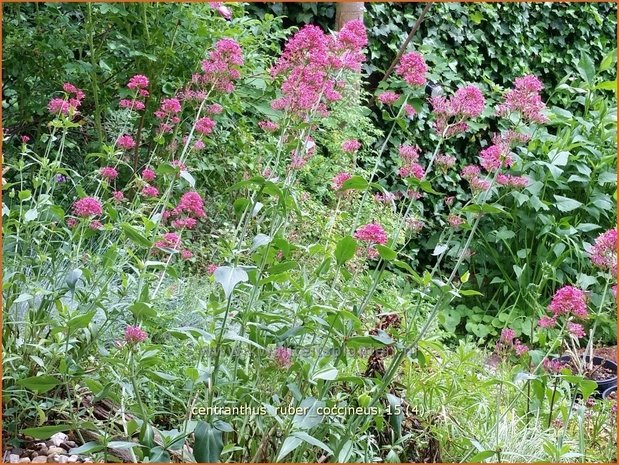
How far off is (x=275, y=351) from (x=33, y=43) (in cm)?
237

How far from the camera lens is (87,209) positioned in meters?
1.93

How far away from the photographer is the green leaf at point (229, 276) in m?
1.54

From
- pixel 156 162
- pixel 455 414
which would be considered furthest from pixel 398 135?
pixel 455 414

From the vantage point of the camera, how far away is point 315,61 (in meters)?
1.99

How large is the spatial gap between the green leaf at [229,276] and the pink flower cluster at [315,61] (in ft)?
1.98

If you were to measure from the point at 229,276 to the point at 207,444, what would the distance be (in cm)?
39

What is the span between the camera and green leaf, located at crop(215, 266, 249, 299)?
60.6 inches

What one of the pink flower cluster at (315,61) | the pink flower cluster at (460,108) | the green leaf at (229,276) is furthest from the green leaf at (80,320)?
the pink flower cluster at (460,108)

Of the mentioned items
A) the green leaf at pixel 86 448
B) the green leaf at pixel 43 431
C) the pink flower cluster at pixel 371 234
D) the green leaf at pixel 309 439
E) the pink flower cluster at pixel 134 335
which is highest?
A: the pink flower cluster at pixel 371 234

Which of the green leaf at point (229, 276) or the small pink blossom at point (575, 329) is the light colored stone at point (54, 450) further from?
the small pink blossom at point (575, 329)

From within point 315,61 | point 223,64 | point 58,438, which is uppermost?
point 315,61

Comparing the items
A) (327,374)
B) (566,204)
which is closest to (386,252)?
(327,374)

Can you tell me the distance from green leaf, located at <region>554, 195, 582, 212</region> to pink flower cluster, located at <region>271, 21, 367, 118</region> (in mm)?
2914

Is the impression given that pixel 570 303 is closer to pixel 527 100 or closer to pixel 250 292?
pixel 527 100
